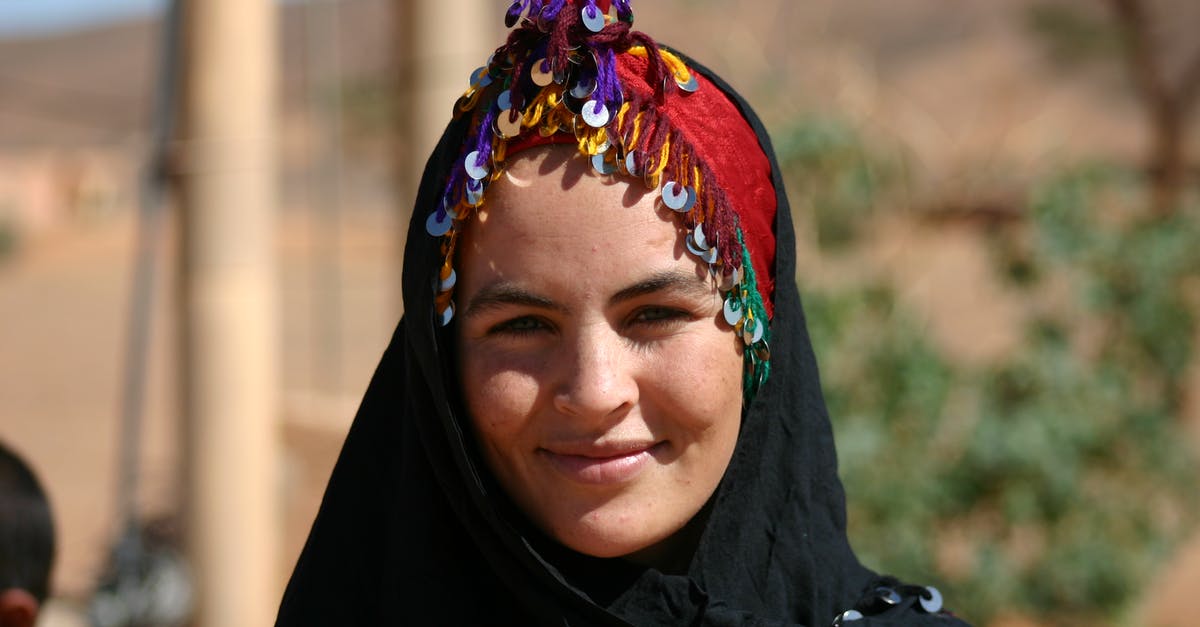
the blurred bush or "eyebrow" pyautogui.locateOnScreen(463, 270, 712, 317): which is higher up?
"eyebrow" pyautogui.locateOnScreen(463, 270, 712, 317)

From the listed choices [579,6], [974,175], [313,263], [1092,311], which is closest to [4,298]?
[313,263]

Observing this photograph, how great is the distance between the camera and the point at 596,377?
1.55 metres

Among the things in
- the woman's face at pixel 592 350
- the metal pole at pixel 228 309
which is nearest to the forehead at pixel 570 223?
the woman's face at pixel 592 350

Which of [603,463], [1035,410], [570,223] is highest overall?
[570,223]

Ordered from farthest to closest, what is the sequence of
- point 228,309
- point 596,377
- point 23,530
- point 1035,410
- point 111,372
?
point 111,372
point 1035,410
point 228,309
point 23,530
point 596,377

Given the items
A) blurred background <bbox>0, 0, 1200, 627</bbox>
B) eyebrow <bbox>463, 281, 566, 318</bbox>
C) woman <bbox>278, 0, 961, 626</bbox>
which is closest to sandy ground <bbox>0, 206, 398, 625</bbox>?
blurred background <bbox>0, 0, 1200, 627</bbox>

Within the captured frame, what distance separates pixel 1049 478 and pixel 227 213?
3570 millimetres

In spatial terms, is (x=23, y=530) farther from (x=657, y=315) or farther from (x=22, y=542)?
(x=657, y=315)

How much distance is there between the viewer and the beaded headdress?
1591 mm

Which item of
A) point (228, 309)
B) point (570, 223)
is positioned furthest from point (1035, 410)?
point (570, 223)

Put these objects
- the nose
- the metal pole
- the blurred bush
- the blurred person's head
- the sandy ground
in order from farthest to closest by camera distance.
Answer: the sandy ground, the blurred bush, the metal pole, the blurred person's head, the nose

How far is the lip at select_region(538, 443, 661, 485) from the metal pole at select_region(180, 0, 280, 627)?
221 centimetres

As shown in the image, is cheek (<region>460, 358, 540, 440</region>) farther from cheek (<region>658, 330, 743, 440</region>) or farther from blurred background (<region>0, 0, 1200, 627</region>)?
blurred background (<region>0, 0, 1200, 627</region>)

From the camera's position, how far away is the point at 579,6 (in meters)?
1.62
